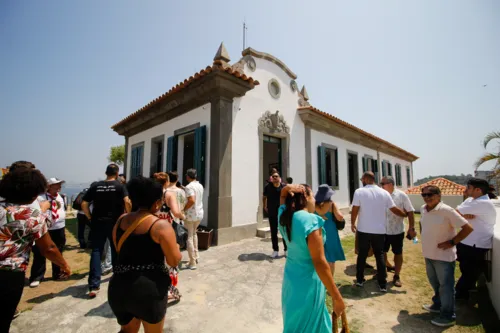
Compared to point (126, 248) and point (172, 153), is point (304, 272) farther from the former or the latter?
point (172, 153)

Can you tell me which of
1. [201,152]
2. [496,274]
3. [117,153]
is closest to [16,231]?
[201,152]

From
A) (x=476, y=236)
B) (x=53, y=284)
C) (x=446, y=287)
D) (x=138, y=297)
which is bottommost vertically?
(x=53, y=284)

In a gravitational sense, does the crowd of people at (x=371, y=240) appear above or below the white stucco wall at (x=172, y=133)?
below

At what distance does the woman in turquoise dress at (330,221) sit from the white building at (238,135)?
315 cm

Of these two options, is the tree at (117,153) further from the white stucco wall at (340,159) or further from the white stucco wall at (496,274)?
the white stucco wall at (496,274)

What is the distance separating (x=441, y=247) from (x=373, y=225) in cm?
91

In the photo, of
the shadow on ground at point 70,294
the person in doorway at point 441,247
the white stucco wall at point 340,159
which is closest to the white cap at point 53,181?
the shadow on ground at point 70,294

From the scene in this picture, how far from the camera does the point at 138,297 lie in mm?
1613

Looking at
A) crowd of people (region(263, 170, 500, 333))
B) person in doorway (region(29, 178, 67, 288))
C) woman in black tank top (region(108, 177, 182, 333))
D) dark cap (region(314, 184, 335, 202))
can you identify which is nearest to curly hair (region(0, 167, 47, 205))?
woman in black tank top (region(108, 177, 182, 333))

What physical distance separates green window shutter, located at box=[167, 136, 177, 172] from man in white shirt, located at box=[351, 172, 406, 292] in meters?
6.08

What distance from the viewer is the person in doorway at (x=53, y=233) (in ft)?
12.8

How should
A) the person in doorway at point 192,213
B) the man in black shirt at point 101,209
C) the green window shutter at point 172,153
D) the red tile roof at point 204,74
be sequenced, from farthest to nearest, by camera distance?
1. the green window shutter at point 172,153
2. the red tile roof at point 204,74
3. the person in doorway at point 192,213
4. the man in black shirt at point 101,209

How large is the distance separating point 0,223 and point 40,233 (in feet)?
0.90

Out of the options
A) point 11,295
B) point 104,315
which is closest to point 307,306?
point 11,295
